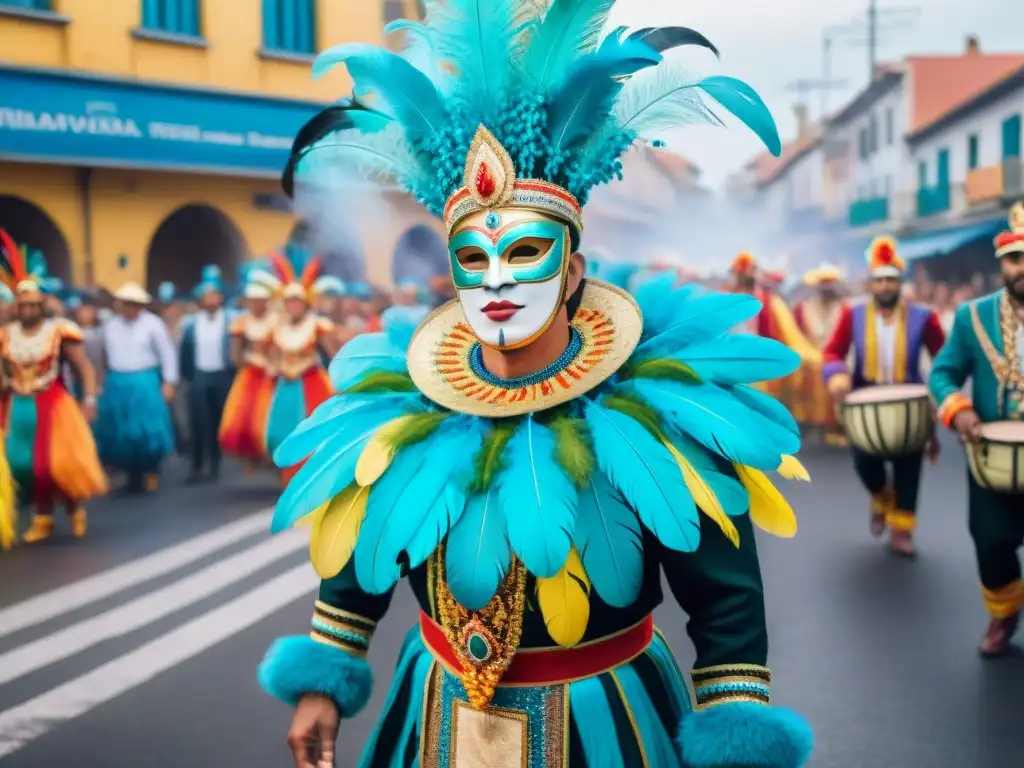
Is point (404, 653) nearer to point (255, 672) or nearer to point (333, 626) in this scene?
point (333, 626)

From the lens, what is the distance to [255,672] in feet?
18.2

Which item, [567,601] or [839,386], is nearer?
[567,601]

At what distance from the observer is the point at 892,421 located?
7.14m

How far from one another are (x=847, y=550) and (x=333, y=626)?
239 inches

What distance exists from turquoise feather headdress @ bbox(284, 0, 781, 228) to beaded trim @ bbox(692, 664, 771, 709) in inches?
41.5

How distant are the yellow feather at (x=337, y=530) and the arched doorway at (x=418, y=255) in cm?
1753

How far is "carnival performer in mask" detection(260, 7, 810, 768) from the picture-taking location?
88.0 inches

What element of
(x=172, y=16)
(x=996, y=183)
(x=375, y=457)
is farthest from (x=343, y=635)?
(x=996, y=183)

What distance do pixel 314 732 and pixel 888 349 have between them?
6.17 m

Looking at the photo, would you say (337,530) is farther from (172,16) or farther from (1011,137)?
(1011,137)

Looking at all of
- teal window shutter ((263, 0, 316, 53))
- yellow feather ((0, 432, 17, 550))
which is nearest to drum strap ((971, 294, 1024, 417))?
yellow feather ((0, 432, 17, 550))

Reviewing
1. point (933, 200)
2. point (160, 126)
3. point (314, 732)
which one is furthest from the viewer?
point (933, 200)

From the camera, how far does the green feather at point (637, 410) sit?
2353mm

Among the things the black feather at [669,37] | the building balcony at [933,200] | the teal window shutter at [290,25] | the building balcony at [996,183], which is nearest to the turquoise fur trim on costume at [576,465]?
the black feather at [669,37]
